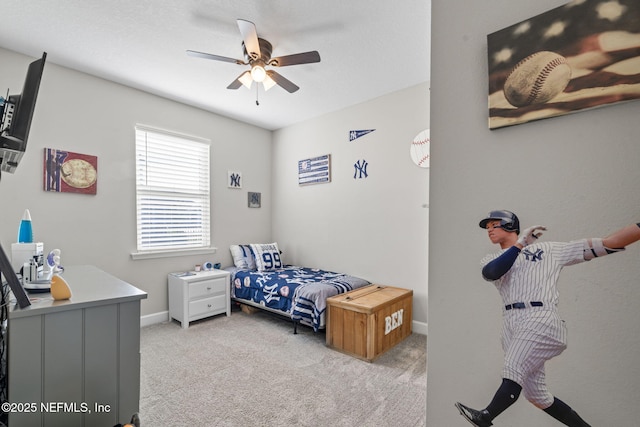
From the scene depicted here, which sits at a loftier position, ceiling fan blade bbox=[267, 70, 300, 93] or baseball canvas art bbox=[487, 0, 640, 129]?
ceiling fan blade bbox=[267, 70, 300, 93]

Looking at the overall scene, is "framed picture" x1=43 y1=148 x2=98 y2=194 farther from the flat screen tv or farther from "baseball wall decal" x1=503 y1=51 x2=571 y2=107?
"baseball wall decal" x1=503 y1=51 x2=571 y2=107

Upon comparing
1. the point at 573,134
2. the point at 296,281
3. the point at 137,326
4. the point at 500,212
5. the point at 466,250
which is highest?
the point at 573,134

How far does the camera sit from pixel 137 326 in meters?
1.25

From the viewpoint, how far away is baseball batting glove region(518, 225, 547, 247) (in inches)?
27.8

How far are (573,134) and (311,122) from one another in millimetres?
3590

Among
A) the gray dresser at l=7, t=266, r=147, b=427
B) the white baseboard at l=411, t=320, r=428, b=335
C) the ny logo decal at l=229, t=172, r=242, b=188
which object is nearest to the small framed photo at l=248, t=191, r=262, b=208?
the ny logo decal at l=229, t=172, r=242, b=188

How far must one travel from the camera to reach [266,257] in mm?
3850

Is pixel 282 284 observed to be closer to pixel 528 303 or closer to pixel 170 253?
pixel 170 253

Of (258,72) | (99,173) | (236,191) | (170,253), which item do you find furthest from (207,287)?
(258,72)

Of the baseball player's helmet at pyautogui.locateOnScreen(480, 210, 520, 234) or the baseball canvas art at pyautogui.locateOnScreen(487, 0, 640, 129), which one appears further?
the baseball player's helmet at pyautogui.locateOnScreen(480, 210, 520, 234)

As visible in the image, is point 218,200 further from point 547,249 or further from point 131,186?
point 547,249

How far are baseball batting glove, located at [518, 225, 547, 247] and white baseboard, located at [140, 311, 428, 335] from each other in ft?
8.32

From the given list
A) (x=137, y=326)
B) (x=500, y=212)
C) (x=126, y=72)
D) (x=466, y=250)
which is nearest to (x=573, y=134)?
(x=500, y=212)

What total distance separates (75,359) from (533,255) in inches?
63.0
